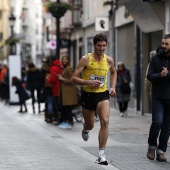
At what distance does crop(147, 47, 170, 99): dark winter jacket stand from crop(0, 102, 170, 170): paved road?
108 centimetres

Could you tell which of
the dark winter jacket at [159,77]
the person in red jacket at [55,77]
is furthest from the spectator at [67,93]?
the dark winter jacket at [159,77]

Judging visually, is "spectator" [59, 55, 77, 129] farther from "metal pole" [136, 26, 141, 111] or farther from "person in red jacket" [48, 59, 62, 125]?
"metal pole" [136, 26, 141, 111]

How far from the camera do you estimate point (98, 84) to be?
10.3 meters

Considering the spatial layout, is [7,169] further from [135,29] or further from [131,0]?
[135,29]

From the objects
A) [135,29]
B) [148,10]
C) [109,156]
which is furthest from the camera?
[135,29]

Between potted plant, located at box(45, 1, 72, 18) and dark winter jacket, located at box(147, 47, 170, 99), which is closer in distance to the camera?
dark winter jacket, located at box(147, 47, 170, 99)

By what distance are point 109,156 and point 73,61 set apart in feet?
96.3

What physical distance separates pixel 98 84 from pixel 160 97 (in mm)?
1018

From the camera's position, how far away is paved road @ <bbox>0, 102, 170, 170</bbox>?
10.2m

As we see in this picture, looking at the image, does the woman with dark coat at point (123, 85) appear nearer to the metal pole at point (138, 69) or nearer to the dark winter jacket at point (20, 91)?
the metal pole at point (138, 69)

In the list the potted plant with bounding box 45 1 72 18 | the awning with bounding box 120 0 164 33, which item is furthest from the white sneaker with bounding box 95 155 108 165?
the potted plant with bounding box 45 1 72 18

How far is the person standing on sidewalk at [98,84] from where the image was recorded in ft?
33.7

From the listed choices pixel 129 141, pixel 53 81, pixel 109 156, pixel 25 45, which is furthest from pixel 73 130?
pixel 25 45

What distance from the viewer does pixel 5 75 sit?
32656mm
